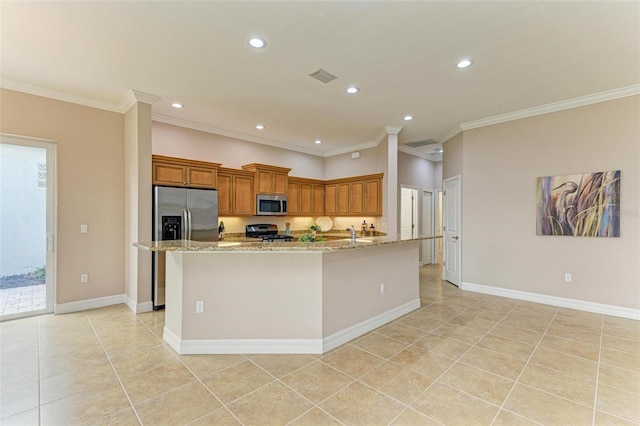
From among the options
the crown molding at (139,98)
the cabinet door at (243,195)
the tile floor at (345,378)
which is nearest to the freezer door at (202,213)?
the cabinet door at (243,195)

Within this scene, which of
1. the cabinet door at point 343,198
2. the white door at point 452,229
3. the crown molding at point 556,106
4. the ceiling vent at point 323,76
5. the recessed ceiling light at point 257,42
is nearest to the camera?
the recessed ceiling light at point 257,42

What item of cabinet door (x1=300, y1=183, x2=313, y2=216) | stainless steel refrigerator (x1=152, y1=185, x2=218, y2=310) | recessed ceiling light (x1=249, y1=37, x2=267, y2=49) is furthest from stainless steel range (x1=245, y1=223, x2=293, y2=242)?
recessed ceiling light (x1=249, y1=37, x2=267, y2=49)

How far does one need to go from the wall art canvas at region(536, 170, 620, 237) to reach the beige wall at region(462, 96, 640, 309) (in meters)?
0.09

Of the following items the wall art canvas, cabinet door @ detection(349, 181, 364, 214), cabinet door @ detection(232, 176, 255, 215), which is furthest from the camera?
cabinet door @ detection(349, 181, 364, 214)

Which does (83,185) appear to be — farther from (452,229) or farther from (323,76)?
(452,229)

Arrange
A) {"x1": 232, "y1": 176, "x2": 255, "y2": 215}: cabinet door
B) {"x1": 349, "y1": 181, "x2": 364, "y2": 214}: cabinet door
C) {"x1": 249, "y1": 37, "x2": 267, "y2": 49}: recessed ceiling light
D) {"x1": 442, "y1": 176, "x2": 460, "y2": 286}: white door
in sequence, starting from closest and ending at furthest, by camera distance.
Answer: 1. {"x1": 249, "y1": 37, "x2": 267, "y2": 49}: recessed ceiling light
2. {"x1": 442, "y1": 176, "x2": 460, "y2": 286}: white door
3. {"x1": 232, "y1": 176, "x2": 255, "y2": 215}: cabinet door
4. {"x1": 349, "y1": 181, "x2": 364, "y2": 214}: cabinet door

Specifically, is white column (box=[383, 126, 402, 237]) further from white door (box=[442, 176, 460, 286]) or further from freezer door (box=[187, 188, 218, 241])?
freezer door (box=[187, 188, 218, 241])

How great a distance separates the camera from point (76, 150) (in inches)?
163

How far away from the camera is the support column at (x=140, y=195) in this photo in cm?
408

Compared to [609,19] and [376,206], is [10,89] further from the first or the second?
[609,19]

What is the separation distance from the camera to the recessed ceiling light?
2762mm

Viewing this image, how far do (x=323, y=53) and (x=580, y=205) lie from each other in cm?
421

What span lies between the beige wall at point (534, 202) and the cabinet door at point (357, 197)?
6.47 feet

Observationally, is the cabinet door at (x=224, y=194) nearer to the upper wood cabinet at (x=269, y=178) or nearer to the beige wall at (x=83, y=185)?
the upper wood cabinet at (x=269, y=178)
